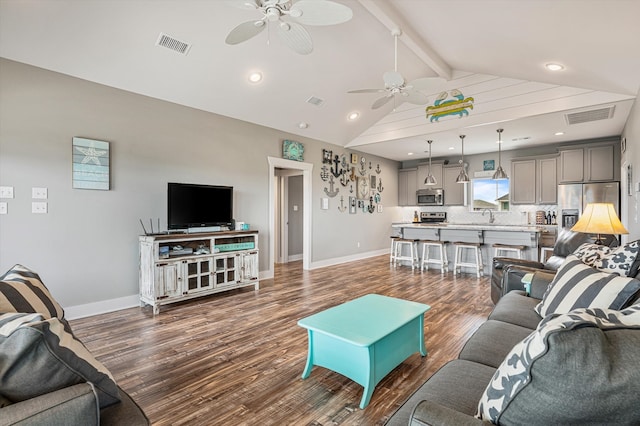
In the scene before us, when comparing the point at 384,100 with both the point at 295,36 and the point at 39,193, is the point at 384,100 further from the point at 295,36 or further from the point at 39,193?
the point at 39,193

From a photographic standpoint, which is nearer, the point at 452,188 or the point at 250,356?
the point at 250,356

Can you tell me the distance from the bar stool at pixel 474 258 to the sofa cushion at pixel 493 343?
13.5ft

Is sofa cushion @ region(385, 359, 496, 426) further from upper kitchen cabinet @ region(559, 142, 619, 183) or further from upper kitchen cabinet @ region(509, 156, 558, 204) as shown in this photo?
upper kitchen cabinet @ region(509, 156, 558, 204)

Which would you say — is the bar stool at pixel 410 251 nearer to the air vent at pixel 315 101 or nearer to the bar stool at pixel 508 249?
the bar stool at pixel 508 249

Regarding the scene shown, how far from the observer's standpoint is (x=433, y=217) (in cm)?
892

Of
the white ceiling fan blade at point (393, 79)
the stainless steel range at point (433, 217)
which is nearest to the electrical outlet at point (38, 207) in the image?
the white ceiling fan blade at point (393, 79)

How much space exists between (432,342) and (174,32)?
4.13m

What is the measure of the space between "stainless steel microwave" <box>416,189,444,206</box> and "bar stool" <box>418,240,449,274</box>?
90.2 inches

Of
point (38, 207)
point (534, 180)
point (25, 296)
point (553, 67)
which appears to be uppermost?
point (553, 67)

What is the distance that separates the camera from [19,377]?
Answer: 935 mm

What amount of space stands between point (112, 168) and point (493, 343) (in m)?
4.34

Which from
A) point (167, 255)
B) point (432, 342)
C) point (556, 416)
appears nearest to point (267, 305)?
point (167, 255)

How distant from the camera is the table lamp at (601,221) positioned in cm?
295

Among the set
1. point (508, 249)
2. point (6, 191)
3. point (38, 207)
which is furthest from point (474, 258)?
point (6, 191)
